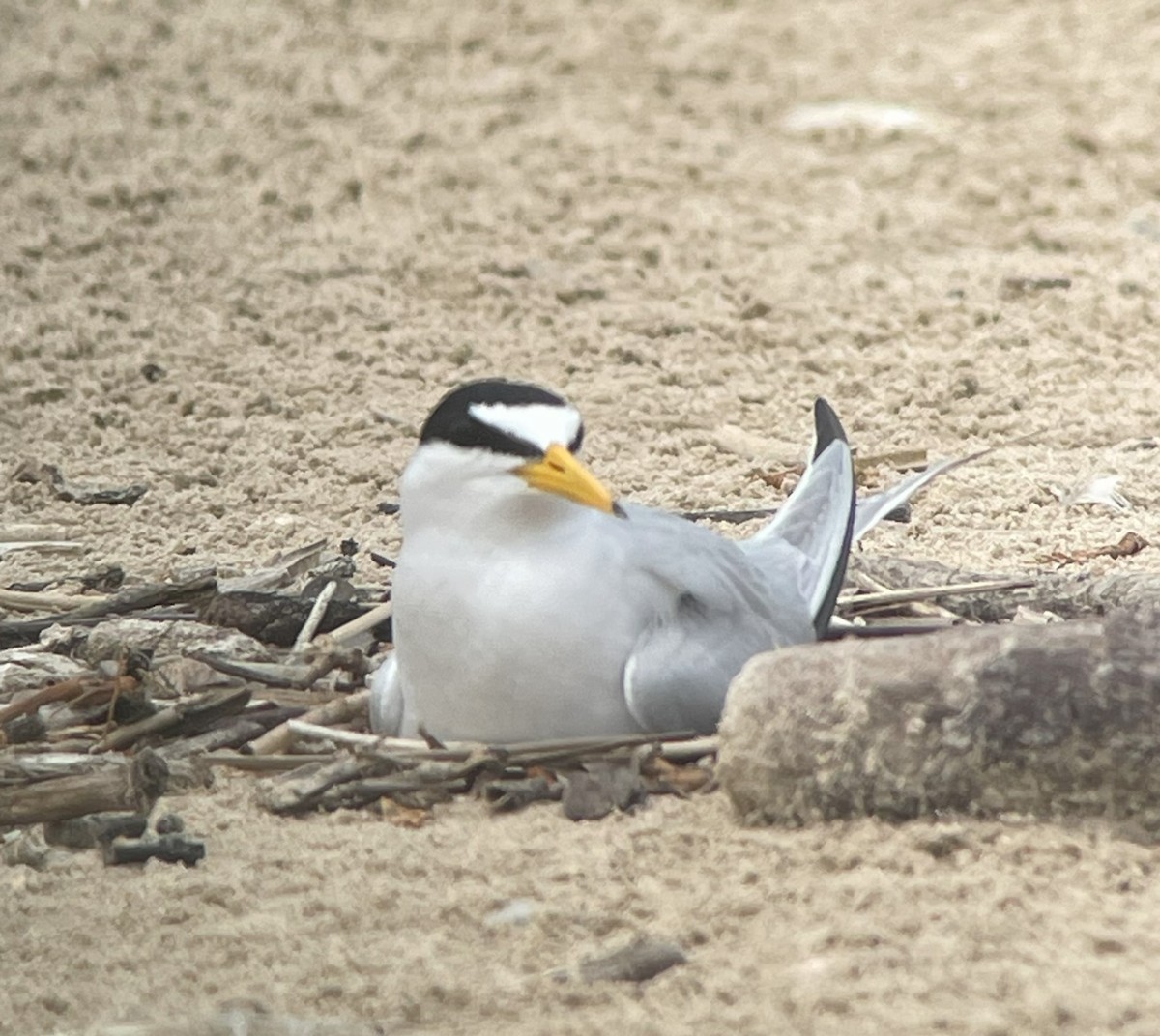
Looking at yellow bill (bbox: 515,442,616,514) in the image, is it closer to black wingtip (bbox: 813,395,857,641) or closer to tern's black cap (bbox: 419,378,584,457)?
tern's black cap (bbox: 419,378,584,457)

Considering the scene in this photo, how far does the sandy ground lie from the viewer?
2.90 metres

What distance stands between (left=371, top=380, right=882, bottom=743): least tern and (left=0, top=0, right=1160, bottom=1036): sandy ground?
0.26 metres

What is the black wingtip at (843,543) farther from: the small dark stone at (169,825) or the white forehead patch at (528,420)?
the small dark stone at (169,825)

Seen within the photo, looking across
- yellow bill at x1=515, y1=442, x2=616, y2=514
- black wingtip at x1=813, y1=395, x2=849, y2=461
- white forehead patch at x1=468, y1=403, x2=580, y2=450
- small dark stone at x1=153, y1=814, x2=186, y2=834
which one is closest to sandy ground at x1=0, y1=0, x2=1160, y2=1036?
small dark stone at x1=153, y1=814, x2=186, y2=834

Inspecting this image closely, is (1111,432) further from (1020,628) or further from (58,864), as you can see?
(58,864)

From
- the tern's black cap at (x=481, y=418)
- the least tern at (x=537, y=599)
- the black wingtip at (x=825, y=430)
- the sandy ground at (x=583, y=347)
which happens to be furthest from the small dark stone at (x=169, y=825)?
the black wingtip at (x=825, y=430)

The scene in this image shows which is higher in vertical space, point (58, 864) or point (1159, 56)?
point (1159, 56)

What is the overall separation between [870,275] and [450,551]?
3.69 m

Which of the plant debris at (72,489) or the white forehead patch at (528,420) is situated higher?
the white forehead patch at (528,420)

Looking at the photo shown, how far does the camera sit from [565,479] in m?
3.62

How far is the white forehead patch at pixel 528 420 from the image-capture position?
3621 millimetres

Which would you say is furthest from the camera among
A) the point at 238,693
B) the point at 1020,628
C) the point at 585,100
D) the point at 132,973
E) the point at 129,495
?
the point at 585,100

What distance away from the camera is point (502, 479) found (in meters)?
3.67

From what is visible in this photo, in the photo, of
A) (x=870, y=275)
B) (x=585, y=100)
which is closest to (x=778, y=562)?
(x=870, y=275)
